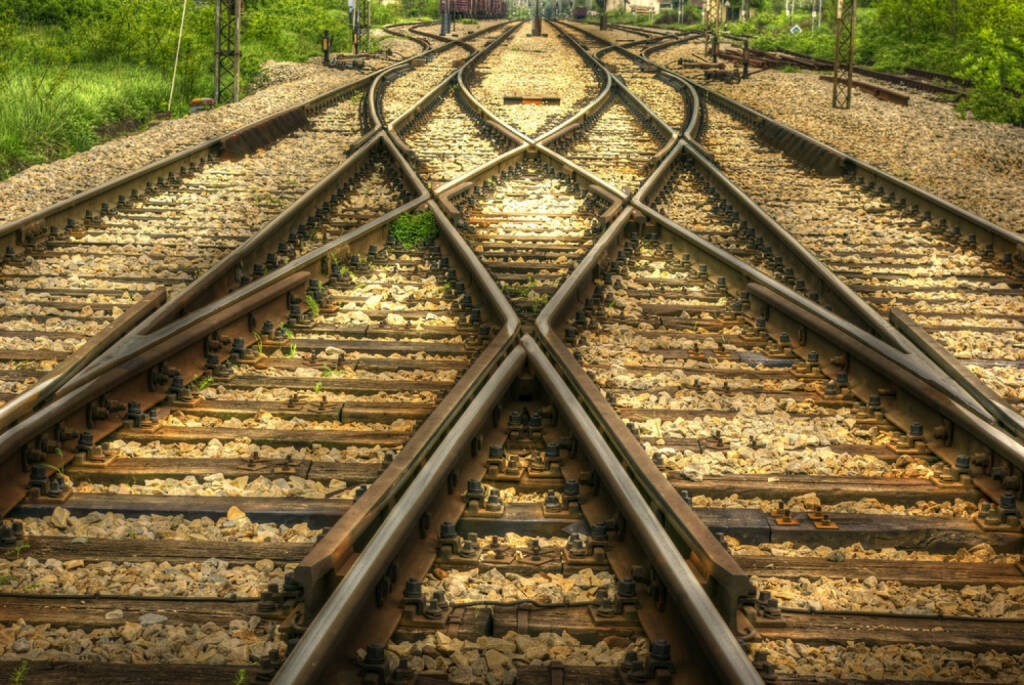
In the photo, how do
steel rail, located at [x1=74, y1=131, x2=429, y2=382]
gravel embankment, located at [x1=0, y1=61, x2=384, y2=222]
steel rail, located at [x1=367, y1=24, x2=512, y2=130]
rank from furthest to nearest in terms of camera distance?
steel rail, located at [x1=367, y1=24, x2=512, y2=130] → gravel embankment, located at [x1=0, y1=61, x2=384, y2=222] → steel rail, located at [x1=74, y1=131, x2=429, y2=382]

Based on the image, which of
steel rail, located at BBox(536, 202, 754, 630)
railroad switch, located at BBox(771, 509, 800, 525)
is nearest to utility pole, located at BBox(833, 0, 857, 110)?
steel rail, located at BBox(536, 202, 754, 630)

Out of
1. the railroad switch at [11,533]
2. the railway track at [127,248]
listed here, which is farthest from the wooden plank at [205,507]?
the railway track at [127,248]

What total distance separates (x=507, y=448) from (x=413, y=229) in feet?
13.9

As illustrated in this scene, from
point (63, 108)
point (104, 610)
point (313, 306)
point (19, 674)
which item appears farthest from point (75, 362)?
point (63, 108)

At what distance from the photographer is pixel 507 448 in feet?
15.0

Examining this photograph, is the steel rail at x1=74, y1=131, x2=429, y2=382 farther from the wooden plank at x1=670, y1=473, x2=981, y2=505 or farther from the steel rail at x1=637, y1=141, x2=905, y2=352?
the wooden plank at x1=670, y1=473, x2=981, y2=505

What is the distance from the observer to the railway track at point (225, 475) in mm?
3135

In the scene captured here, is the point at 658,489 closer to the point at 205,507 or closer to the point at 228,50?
the point at 205,507

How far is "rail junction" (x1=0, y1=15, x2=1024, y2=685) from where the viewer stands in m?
3.12

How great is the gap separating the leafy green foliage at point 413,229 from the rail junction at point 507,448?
0.03 meters

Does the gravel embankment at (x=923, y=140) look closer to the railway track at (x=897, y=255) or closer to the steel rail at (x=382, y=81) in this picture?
the railway track at (x=897, y=255)

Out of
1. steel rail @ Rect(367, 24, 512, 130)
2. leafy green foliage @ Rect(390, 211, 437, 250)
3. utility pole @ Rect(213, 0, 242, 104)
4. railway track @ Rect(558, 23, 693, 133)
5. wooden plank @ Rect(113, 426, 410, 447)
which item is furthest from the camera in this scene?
utility pole @ Rect(213, 0, 242, 104)

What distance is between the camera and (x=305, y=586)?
3.08 m

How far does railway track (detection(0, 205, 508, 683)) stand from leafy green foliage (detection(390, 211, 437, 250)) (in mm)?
1491
